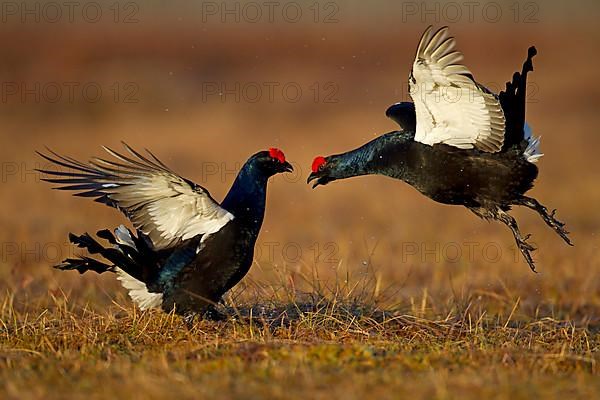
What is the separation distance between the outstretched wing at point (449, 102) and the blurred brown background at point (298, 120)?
1328 mm

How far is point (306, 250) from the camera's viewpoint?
10.3 metres

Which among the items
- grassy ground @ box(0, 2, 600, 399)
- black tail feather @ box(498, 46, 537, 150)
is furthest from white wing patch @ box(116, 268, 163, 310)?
black tail feather @ box(498, 46, 537, 150)

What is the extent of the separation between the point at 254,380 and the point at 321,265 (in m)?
4.97

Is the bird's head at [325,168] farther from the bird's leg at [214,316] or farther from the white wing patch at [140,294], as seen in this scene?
the white wing patch at [140,294]

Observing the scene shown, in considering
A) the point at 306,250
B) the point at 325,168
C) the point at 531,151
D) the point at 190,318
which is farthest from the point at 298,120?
the point at 190,318

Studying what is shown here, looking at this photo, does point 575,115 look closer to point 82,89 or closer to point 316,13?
point 82,89

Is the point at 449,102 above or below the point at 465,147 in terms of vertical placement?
above

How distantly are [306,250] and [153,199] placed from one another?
15.0ft

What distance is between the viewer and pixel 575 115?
66.6 feet

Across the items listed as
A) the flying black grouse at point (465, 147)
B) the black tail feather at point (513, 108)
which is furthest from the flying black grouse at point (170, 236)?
the black tail feather at point (513, 108)

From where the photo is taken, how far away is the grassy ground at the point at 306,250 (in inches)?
184

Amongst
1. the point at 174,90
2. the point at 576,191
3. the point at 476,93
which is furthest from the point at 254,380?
the point at 174,90

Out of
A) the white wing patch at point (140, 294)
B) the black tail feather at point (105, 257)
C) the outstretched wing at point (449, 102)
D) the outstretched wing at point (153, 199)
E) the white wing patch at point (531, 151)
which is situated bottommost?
the white wing patch at point (140, 294)

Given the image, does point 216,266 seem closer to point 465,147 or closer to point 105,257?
point 105,257
